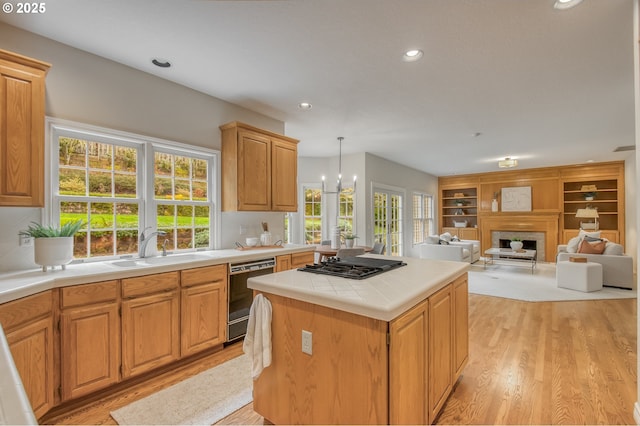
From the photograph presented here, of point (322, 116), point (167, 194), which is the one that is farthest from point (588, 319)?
point (167, 194)

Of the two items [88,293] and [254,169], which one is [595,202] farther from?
[88,293]

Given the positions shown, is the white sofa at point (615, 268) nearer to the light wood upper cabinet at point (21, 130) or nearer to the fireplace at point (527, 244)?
the fireplace at point (527, 244)

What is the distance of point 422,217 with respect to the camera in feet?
31.0

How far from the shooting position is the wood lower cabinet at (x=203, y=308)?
2.64 meters

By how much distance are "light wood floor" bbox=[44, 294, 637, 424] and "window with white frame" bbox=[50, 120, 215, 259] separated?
1348 mm

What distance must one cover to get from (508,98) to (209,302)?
399 centimetres

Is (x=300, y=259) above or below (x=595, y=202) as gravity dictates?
below

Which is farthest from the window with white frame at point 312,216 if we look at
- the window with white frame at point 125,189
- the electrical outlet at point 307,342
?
the electrical outlet at point 307,342

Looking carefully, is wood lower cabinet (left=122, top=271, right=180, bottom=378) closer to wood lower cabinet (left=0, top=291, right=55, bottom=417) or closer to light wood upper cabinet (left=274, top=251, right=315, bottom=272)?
wood lower cabinet (left=0, top=291, right=55, bottom=417)

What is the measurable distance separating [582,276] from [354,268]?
511cm

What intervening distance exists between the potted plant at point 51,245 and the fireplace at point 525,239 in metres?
10.2

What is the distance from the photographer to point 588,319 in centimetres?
381

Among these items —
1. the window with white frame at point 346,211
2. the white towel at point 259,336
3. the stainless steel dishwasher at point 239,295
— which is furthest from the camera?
the window with white frame at point 346,211

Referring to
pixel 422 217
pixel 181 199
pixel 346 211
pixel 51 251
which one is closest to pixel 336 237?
pixel 346 211
